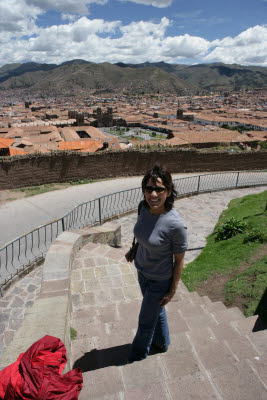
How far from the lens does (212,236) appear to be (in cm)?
784

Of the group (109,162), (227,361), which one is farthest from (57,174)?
(227,361)

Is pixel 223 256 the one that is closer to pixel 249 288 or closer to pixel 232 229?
pixel 232 229

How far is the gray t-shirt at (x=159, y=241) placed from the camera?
231 cm

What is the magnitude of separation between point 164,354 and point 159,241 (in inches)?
39.1

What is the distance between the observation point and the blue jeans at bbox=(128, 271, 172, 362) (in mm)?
2527

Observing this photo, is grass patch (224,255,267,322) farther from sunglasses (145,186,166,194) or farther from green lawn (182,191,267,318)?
sunglasses (145,186,166,194)

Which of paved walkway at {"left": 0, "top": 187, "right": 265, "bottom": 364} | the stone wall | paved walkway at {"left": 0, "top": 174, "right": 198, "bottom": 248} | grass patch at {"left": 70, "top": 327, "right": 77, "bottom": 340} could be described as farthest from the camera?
the stone wall

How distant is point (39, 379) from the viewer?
183 cm

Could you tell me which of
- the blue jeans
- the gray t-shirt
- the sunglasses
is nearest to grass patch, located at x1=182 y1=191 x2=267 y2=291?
the blue jeans

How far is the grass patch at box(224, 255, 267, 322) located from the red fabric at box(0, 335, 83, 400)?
8.97 ft

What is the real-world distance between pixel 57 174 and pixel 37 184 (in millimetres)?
1128

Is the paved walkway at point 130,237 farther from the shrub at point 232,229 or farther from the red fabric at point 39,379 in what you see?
the red fabric at point 39,379

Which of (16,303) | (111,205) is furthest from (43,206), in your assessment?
(16,303)

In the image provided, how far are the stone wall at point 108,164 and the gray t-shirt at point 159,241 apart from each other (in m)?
12.2
